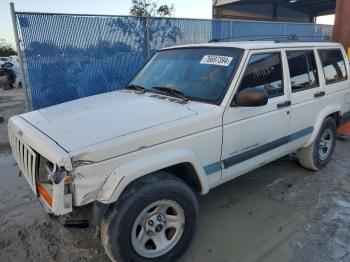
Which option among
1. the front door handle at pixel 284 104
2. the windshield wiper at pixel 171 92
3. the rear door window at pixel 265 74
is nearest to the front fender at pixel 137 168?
the windshield wiper at pixel 171 92

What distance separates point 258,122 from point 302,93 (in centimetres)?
101

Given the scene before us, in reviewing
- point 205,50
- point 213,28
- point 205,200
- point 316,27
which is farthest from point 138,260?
point 316,27

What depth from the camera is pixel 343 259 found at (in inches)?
114

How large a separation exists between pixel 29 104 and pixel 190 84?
159 inches

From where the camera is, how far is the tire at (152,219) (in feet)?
8.07

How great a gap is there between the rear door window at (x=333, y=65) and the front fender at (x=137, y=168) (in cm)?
279

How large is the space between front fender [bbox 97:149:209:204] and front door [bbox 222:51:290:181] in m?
0.55

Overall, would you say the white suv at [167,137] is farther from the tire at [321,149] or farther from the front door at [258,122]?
the tire at [321,149]

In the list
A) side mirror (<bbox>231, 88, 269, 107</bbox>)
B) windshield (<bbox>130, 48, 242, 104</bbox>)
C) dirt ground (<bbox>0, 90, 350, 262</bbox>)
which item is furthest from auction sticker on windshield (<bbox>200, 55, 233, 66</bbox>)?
dirt ground (<bbox>0, 90, 350, 262</bbox>)

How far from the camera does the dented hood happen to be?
248 centimetres

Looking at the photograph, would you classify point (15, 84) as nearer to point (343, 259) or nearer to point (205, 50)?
point (205, 50)

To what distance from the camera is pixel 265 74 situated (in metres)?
3.55

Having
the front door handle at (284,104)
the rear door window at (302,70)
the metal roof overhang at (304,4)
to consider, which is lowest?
the front door handle at (284,104)

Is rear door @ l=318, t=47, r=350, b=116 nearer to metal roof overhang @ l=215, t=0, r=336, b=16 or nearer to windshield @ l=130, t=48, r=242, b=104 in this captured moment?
windshield @ l=130, t=48, r=242, b=104
